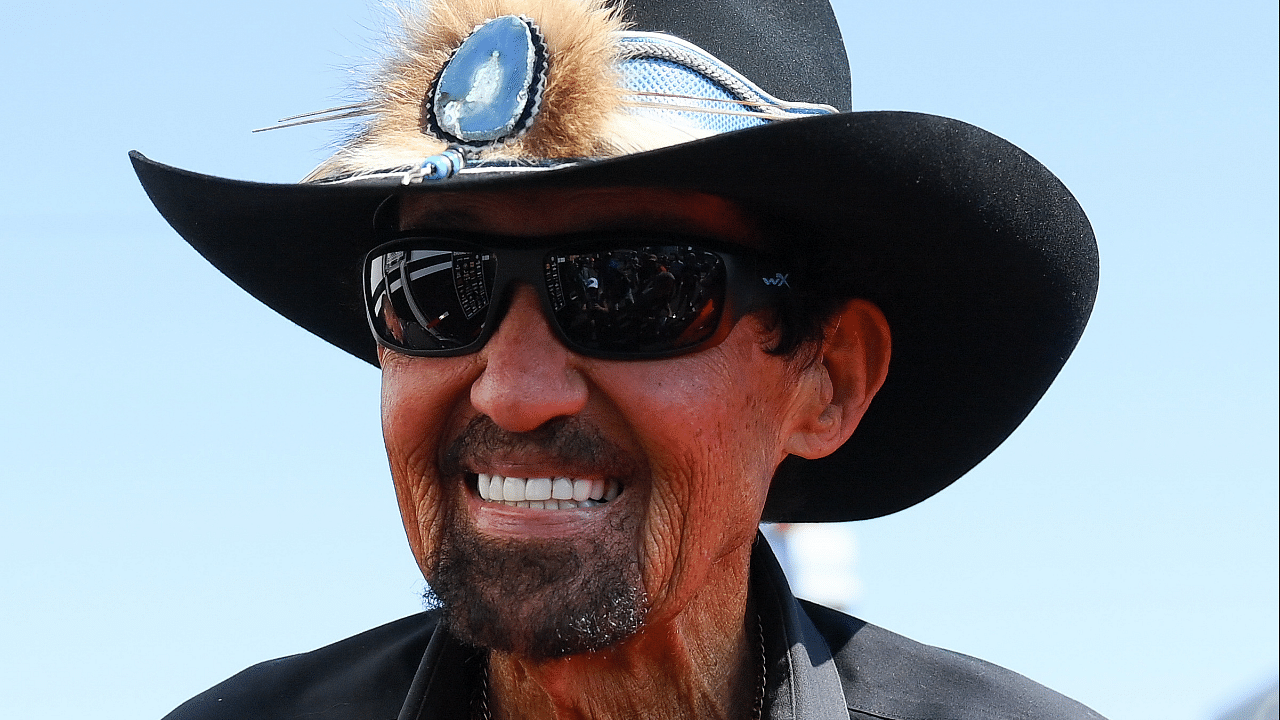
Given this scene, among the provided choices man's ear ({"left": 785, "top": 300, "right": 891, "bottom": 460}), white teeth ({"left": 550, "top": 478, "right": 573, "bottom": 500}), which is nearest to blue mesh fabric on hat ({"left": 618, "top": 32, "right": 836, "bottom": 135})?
man's ear ({"left": 785, "top": 300, "right": 891, "bottom": 460})

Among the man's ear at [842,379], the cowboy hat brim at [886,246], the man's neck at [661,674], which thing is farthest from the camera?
the man's ear at [842,379]

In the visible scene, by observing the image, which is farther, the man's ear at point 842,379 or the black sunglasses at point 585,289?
the man's ear at point 842,379

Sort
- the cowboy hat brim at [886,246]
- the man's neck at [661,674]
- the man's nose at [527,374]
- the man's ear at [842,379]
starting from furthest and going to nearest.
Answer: the man's ear at [842,379] → the man's neck at [661,674] → the man's nose at [527,374] → the cowboy hat brim at [886,246]

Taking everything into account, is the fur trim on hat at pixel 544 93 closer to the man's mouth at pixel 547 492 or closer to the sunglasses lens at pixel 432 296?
the sunglasses lens at pixel 432 296

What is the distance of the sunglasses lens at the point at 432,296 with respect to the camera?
2652 mm

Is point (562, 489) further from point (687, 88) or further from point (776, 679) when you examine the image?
point (687, 88)

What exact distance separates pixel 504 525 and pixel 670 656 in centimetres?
48

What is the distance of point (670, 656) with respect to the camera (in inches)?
115

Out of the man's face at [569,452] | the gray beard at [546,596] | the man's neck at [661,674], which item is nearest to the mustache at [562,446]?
the man's face at [569,452]

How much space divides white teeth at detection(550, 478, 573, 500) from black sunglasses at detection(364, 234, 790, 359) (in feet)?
0.81

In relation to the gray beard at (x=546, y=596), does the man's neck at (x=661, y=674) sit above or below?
below

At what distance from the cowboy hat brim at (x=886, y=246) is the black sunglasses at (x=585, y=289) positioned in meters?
0.14

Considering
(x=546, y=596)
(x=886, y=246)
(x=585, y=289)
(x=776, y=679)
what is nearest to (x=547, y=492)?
(x=546, y=596)

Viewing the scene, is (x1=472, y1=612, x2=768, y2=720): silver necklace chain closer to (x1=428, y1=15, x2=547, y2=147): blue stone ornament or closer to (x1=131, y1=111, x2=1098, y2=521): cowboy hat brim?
(x1=131, y1=111, x2=1098, y2=521): cowboy hat brim
